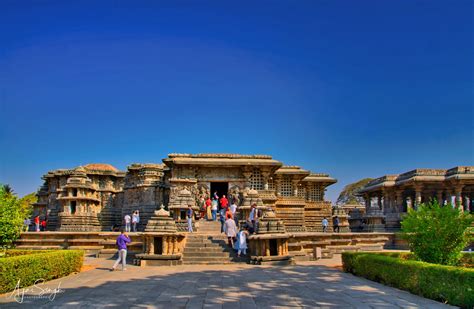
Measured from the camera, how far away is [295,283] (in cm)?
1012

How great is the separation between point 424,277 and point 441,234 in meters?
2.49

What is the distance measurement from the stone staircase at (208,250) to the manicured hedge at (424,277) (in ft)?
18.3

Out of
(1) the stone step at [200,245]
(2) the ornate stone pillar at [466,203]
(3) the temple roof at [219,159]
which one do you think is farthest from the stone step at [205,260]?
(2) the ornate stone pillar at [466,203]

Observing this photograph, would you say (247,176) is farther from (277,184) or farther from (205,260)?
(205,260)

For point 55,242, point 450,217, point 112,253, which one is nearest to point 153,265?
point 112,253

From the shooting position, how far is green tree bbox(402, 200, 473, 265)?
10.5 m

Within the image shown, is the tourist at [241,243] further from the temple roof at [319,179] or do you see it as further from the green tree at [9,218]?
the temple roof at [319,179]

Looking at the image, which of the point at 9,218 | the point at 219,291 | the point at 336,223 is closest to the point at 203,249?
the point at 219,291

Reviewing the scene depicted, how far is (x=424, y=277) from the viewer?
862 centimetres

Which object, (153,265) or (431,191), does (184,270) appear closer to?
(153,265)

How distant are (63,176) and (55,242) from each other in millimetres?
15328

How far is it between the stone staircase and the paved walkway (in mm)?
2187

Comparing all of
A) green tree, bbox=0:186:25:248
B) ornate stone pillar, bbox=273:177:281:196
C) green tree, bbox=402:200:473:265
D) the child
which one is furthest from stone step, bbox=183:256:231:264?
ornate stone pillar, bbox=273:177:281:196

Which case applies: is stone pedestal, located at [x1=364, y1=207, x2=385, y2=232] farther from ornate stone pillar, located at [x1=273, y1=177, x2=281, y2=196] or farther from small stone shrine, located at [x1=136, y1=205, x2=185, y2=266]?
small stone shrine, located at [x1=136, y1=205, x2=185, y2=266]
